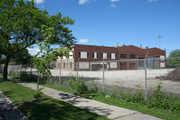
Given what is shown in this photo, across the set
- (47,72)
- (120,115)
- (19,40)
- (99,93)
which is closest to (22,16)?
(19,40)

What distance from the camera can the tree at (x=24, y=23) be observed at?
1533 centimetres

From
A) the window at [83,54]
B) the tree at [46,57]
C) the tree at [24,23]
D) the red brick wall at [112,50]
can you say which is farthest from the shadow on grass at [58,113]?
the window at [83,54]

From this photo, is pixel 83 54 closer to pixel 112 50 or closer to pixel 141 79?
pixel 112 50

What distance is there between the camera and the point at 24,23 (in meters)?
15.3

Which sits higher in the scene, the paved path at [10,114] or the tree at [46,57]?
the tree at [46,57]

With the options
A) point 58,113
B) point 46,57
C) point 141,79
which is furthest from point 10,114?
point 141,79

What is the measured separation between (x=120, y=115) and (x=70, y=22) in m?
14.3

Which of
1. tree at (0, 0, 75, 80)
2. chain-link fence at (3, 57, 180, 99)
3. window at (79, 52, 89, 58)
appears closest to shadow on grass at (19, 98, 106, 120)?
chain-link fence at (3, 57, 180, 99)

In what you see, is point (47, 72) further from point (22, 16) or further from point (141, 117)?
point (22, 16)

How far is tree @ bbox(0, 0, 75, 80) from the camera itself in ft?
50.3

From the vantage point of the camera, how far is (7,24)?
14.7 m

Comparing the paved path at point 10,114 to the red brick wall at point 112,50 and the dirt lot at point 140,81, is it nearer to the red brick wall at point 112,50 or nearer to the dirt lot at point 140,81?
the dirt lot at point 140,81

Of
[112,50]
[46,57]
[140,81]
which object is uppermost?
[112,50]

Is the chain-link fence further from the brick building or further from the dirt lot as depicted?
the brick building
